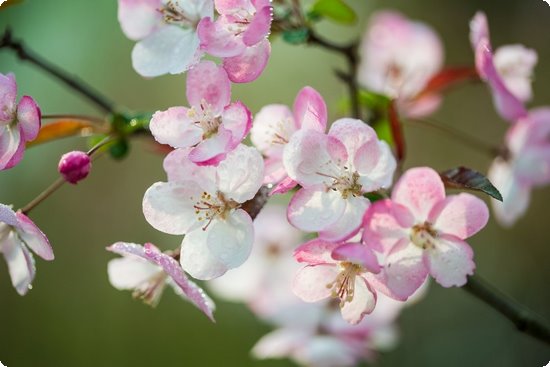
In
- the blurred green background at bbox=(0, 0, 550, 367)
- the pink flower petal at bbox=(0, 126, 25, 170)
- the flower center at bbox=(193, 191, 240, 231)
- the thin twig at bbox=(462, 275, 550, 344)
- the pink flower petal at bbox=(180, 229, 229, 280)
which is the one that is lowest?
the blurred green background at bbox=(0, 0, 550, 367)

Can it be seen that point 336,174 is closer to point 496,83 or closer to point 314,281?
point 314,281

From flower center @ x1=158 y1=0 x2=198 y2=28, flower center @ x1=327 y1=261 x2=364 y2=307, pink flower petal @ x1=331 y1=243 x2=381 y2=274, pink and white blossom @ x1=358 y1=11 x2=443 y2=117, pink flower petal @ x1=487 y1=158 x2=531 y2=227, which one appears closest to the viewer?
pink flower petal @ x1=331 y1=243 x2=381 y2=274

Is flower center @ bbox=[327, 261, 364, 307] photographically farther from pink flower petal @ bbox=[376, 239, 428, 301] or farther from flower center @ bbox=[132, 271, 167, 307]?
flower center @ bbox=[132, 271, 167, 307]

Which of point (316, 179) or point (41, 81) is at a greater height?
point (316, 179)

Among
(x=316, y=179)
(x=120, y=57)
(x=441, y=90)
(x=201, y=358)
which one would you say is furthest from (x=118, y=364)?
(x=316, y=179)

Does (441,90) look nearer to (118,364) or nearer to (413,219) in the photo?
(413,219)

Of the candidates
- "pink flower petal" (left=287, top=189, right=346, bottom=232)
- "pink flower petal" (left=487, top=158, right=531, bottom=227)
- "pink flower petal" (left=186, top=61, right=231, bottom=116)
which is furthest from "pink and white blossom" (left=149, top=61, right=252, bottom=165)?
"pink flower petal" (left=487, top=158, right=531, bottom=227)
